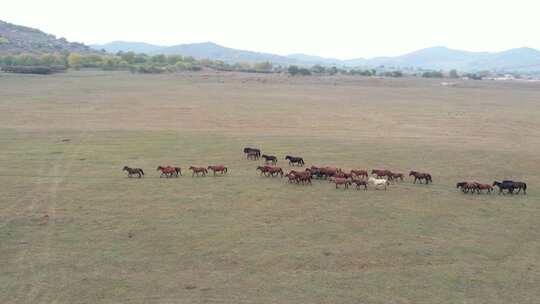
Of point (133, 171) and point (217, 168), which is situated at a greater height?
point (217, 168)

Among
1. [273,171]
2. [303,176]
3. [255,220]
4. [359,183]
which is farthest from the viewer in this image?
[273,171]

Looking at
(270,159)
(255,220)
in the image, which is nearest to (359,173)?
(270,159)

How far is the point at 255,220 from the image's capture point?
2094 cm

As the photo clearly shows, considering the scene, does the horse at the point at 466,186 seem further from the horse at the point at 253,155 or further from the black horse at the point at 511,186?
the horse at the point at 253,155

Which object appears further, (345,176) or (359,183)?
(345,176)

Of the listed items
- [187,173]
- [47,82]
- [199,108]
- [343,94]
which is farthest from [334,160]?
[47,82]

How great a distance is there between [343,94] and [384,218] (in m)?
63.8

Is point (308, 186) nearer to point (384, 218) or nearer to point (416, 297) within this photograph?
point (384, 218)

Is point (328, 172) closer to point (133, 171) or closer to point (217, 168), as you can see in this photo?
point (217, 168)

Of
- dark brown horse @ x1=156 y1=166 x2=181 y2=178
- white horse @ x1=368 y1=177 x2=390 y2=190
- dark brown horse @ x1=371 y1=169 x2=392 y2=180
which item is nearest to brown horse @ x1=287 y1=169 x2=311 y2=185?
white horse @ x1=368 y1=177 x2=390 y2=190

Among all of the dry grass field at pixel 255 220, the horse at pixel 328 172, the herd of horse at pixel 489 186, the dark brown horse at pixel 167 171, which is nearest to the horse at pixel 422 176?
the dry grass field at pixel 255 220

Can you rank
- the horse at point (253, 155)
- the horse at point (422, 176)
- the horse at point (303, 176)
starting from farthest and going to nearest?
the horse at point (253, 155), the horse at point (422, 176), the horse at point (303, 176)

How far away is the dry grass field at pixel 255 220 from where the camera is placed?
→ 15.5 metres

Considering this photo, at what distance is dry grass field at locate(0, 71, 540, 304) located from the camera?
15.5 meters
